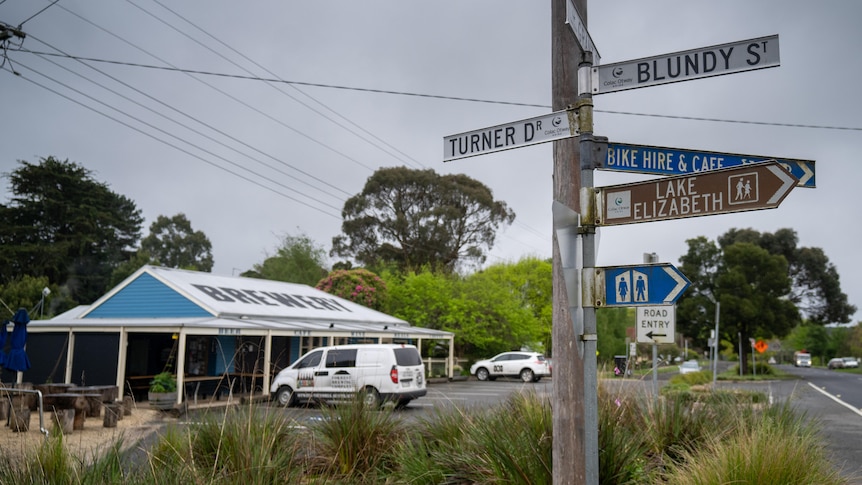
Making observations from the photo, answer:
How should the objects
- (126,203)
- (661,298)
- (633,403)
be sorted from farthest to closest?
(126,203)
(633,403)
(661,298)

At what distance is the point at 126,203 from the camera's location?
6253 centimetres

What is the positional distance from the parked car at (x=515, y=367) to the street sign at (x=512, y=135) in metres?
28.5

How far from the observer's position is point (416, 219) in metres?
54.9

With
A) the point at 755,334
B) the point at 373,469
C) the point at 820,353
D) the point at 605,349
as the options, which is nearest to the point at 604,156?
the point at 373,469

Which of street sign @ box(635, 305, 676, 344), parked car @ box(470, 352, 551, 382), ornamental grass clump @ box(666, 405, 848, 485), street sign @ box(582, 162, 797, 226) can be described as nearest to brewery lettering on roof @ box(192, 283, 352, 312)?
parked car @ box(470, 352, 551, 382)

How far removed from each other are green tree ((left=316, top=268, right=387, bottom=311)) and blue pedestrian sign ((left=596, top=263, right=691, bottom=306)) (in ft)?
112

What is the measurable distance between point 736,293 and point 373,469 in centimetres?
4705

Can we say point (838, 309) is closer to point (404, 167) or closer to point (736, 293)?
point (736, 293)

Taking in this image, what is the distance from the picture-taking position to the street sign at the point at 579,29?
4.47m

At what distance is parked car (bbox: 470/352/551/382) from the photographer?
33281mm

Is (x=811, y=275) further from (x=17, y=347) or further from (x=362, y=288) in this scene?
(x=17, y=347)

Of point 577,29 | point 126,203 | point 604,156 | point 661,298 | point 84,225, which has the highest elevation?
point 126,203

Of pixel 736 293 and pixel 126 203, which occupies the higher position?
pixel 126 203

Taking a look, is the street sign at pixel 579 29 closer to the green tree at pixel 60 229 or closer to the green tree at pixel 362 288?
the green tree at pixel 362 288
